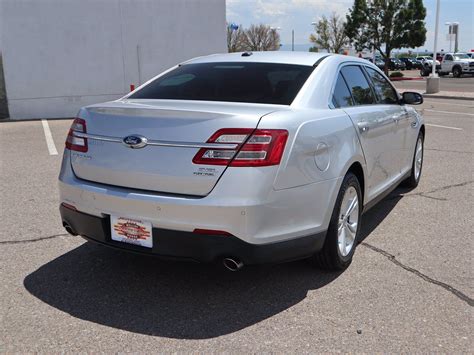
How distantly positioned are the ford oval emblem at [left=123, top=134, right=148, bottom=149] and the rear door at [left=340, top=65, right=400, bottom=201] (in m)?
1.68

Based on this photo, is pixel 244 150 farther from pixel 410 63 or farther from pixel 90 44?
pixel 410 63

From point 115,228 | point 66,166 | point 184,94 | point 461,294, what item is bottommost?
point 461,294

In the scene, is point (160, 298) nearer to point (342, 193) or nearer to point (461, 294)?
point (342, 193)

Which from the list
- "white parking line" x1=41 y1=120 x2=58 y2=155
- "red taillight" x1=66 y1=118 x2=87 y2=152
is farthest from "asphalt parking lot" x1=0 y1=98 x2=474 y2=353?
"white parking line" x1=41 y1=120 x2=58 y2=155

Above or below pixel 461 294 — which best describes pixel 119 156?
above

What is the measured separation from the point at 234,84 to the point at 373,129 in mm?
1301

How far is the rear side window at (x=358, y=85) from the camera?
4.30 m

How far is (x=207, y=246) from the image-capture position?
2.98 m

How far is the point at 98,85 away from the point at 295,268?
13.1 meters

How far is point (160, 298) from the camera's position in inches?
133

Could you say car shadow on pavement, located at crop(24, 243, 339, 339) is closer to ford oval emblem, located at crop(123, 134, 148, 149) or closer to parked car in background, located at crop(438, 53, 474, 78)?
ford oval emblem, located at crop(123, 134, 148, 149)

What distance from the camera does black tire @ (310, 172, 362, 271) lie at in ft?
11.6

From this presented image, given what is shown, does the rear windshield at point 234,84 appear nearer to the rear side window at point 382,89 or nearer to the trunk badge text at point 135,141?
the trunk badge text at point 135,141

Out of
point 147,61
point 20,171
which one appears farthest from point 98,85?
point 20,171
